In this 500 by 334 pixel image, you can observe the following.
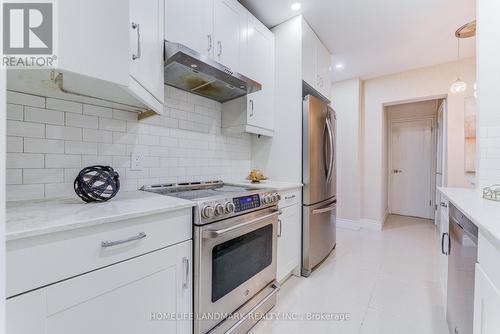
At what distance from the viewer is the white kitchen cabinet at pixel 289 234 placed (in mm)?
1889

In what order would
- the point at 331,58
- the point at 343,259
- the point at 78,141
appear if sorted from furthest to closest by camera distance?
the point at 331,58
the point at 343,259
the point at 78,141

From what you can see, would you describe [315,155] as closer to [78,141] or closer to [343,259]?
[343,259]

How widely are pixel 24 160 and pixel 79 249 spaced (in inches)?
27.7

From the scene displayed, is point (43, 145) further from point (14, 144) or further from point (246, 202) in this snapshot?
point (246, 202)

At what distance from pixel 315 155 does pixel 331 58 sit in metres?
1.76

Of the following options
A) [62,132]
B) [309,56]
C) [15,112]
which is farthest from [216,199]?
[309,56]

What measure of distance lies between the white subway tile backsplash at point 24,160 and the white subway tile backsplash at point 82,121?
23 centimetres

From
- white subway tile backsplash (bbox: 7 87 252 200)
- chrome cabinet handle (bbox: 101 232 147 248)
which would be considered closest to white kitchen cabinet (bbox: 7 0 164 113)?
white subway tile backsplash (bbox: 7 87 252 200)

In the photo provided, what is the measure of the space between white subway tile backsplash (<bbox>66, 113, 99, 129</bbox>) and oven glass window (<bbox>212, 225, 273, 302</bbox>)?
1032 millimetres

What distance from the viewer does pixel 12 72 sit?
89cm

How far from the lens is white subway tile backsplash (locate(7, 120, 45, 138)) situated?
3.44ft

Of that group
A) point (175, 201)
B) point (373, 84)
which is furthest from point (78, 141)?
point (373, 84)

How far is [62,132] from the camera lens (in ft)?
3.94

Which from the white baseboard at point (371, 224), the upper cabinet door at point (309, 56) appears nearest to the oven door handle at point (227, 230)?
the upper cabinet door at point (309, 56)
